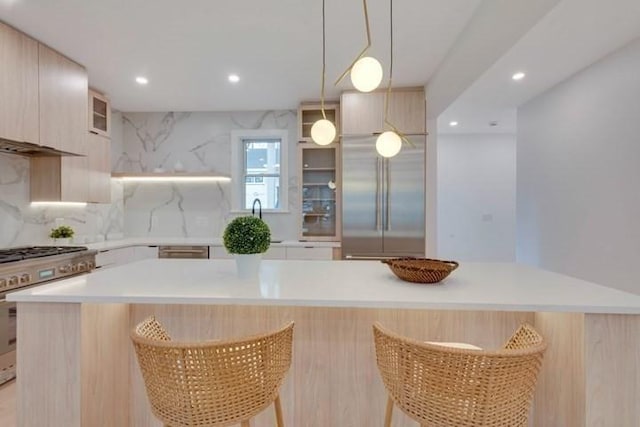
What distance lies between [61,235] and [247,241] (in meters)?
2.87

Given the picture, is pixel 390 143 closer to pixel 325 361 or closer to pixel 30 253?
pixel 325 361

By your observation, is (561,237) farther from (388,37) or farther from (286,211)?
(286,211)

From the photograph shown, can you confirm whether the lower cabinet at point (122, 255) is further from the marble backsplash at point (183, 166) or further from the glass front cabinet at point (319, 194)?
the glass front cabinet at point (319, 194)

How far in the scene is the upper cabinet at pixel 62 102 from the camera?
2.72 m

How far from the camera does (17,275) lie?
2348mm

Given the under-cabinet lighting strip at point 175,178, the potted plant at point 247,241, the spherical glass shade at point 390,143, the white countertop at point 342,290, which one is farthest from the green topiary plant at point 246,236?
the under-cabinet lighting strip at point 175,178

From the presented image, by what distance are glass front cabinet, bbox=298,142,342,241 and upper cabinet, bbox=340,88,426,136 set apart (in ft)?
1.58

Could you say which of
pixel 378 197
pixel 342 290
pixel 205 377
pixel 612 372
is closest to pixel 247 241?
pixel 342 290

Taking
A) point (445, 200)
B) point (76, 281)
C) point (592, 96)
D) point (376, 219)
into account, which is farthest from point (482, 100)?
point (76, 281)

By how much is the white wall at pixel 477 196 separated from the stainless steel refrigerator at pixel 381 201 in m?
2.32

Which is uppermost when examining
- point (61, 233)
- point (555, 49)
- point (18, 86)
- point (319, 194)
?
point (555, 49)

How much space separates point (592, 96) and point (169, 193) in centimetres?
472

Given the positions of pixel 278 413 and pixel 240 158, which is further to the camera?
→ pixel 240 158

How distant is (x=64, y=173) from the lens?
10.4ft
